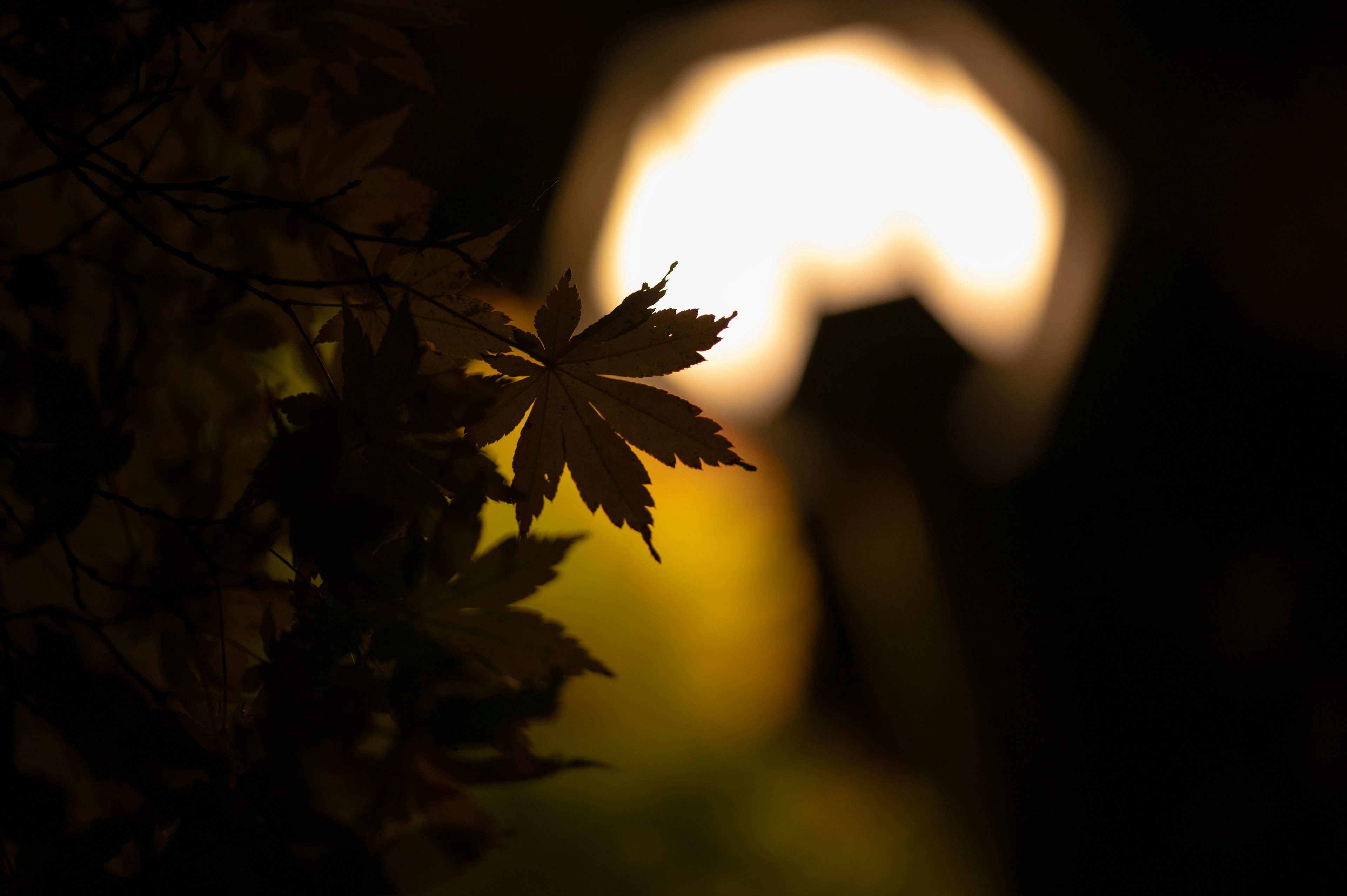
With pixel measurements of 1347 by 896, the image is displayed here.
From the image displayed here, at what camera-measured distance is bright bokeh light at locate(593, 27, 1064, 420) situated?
240 centimetres

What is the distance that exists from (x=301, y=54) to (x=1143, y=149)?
110 inches

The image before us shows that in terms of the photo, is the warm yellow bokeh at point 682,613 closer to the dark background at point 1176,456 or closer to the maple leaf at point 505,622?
the dark background at point 1176,456

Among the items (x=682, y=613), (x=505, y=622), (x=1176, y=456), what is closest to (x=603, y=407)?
(x=505, y=622)

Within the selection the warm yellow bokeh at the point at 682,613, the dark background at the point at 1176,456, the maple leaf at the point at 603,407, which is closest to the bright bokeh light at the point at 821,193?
the dark background at the point at 1176,456

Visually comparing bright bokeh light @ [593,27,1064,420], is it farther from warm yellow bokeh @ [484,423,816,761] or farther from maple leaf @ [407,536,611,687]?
maple leaf @ [407,536,611,687]

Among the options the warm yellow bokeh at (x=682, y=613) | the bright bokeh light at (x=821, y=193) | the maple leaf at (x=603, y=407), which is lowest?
the warm yellow bokeh at (x=682, y=613)

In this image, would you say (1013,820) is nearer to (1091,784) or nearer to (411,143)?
(1091,784)

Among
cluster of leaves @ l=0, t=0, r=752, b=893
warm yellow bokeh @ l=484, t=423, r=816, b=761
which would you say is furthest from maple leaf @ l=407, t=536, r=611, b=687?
warm yellow bokeh @ l=484, t=423, r=816, b=761

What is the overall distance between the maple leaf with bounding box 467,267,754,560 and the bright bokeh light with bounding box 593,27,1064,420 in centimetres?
184

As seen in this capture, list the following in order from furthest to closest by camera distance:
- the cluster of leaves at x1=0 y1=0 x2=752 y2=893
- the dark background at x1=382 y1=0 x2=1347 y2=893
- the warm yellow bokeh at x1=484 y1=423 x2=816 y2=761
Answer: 1. the dark background at x1=382 y1=0 x2=1347 y2=893
2. the warm yellow bokeh at x1=484 y1=423 x2=816 y2=761
3. the cluster of leaves at x1=0 y1=0 x2=752 y2=893

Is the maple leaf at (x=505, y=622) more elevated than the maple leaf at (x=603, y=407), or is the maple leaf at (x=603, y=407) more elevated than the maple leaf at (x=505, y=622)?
the maple leaf at (x=603, y=407)

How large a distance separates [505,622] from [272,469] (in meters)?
0.17

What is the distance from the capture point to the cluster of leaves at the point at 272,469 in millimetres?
437

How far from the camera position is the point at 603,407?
1.73 ft
